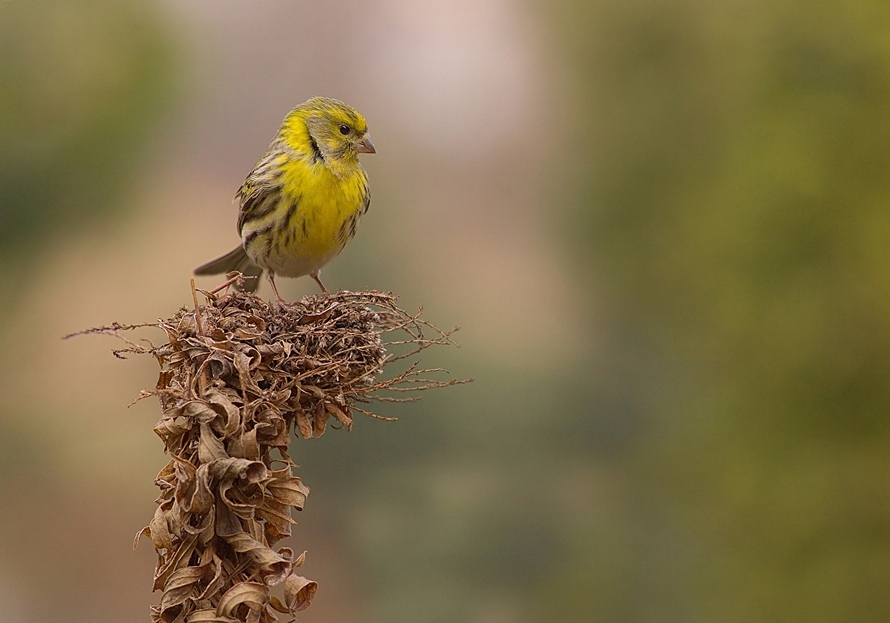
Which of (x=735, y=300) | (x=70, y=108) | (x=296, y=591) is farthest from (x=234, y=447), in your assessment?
→ (x=735, y=300)

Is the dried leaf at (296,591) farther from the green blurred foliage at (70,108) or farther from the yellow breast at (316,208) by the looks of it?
the green blurred foliage at (70,108)

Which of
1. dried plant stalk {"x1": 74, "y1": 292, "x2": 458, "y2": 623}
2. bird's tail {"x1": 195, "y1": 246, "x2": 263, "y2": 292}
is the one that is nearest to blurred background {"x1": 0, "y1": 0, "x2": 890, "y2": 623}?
bird's tail {"x1": 195, "y1": 246, "x2": 263, "y2": 292}

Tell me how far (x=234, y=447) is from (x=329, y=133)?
798mm

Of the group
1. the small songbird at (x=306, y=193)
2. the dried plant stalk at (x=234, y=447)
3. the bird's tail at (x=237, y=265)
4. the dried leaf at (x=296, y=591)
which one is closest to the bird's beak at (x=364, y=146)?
→ the small songbird at (x=306, y=193)

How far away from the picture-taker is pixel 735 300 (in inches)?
104

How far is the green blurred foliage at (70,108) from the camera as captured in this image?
232 cm

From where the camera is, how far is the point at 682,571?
2.57m

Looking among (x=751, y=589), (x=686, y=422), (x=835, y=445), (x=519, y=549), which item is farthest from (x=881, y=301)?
(x=519, y=549)

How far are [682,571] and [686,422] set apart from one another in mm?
436

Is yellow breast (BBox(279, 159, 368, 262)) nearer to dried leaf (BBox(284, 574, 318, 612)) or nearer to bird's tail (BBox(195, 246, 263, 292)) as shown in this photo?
bird's tail (BBox(195, 246, 263, 292))

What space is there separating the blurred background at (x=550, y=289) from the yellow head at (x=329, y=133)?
0.79 metres

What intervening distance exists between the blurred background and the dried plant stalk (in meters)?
1.33

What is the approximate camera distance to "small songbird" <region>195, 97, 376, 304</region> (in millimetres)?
1524

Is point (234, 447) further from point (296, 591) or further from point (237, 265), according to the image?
point (237, 265)
